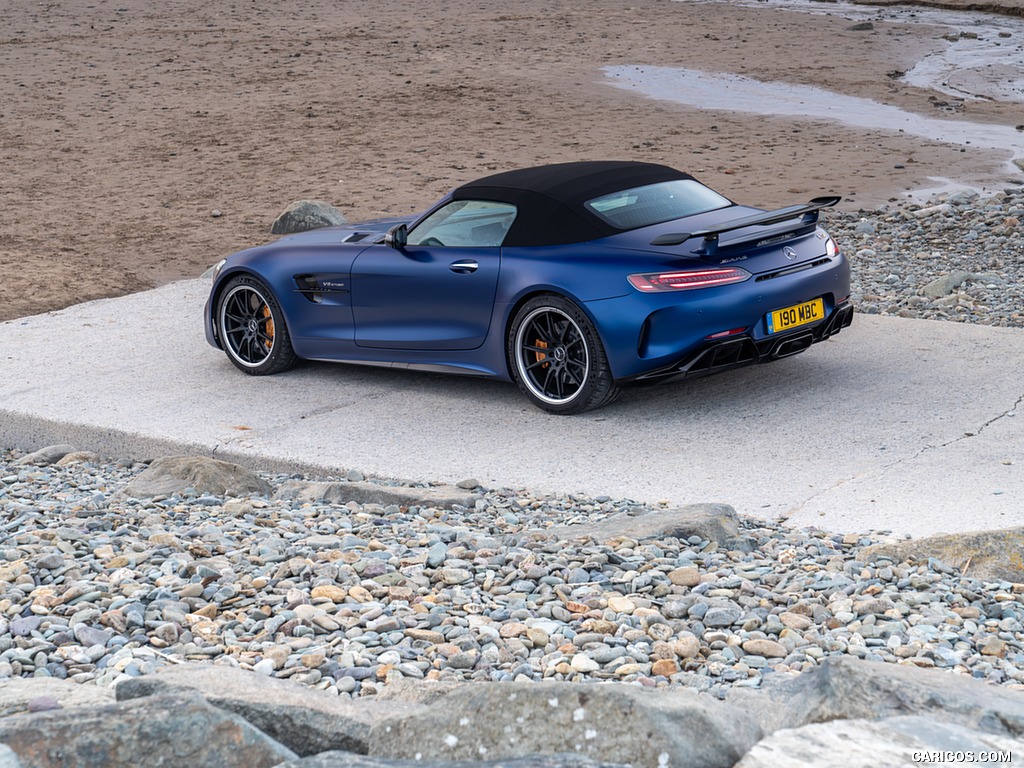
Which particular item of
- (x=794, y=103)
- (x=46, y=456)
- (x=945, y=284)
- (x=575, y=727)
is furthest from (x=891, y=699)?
(x=794, y=103)

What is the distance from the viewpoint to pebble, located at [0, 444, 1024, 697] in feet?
13.7

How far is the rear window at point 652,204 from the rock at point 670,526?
2.47 meters

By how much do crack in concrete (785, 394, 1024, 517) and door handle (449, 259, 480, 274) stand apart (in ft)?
8.27

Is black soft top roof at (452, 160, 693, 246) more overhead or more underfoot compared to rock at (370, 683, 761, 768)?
more overhead

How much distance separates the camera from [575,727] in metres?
3.05

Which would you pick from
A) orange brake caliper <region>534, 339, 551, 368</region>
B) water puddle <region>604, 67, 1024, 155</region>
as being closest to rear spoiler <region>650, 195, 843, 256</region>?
orange brake caliper <region>534, 339, 551, 368</region>

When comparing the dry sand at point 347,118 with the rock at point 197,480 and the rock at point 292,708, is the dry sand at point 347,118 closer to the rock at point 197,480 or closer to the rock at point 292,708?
Result: the rock at point 197,480

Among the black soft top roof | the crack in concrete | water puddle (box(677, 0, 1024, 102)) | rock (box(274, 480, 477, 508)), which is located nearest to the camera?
the crack in concrete

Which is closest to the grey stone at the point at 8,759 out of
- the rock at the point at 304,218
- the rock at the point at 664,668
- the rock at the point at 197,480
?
the rock at the point at 664,668

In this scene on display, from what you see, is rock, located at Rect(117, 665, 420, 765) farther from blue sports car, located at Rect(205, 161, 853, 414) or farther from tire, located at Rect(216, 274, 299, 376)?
tire, located at Rect(216, 274, 299, 376)

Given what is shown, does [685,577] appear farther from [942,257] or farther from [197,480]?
[942,257]

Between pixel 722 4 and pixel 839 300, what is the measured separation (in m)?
34.0

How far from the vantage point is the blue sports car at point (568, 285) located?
7.30 meters

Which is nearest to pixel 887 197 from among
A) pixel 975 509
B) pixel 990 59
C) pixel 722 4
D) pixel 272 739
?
pixel 975 509
